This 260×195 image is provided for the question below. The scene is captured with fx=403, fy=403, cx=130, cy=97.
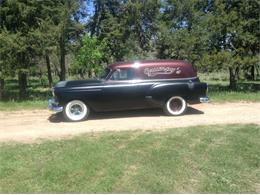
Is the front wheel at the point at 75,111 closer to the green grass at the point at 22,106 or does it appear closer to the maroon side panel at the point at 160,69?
the maroon side panel at the point at 160,69

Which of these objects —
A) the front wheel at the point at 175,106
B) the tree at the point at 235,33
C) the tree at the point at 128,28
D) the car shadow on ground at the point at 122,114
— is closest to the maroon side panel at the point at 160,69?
the front wheel at the point at 175,106

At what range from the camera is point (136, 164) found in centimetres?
772

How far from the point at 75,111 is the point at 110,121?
3.60 feet

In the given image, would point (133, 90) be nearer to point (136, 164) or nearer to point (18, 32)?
point (136, 164)

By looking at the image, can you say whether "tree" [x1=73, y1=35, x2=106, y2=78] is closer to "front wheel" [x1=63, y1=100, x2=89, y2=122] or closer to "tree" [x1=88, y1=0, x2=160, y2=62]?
"tree" [x1=88, y1=0, x2=160, y2=62]

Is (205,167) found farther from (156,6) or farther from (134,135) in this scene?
(156,6)

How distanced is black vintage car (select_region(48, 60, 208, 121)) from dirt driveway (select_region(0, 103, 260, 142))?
1.33 ft

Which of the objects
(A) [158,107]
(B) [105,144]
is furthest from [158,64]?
(B) [105,144]

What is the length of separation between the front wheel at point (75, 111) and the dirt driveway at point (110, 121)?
0.26 meters

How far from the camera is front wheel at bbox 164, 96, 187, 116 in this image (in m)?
12.5

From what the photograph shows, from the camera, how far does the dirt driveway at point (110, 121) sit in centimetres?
1011

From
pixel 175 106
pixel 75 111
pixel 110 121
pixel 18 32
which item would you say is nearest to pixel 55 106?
pixel 75 111

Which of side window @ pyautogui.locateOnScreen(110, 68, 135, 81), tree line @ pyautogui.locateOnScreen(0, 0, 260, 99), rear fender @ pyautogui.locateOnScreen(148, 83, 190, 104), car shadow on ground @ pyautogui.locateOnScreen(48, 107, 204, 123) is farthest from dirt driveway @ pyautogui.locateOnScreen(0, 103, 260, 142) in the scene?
tree line @ pyautogui.locateOnScreen(0, 0, 260, 99)

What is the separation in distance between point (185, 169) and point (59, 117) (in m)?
5.97
